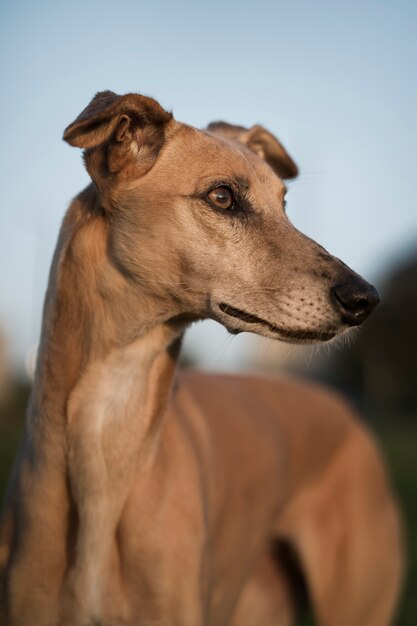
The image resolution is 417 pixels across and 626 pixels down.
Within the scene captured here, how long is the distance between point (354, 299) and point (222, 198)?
0.58 meters

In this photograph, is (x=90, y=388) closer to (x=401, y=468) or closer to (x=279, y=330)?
(x=279, y=330)

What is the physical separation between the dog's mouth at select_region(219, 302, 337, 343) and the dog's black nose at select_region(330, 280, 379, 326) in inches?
3.8

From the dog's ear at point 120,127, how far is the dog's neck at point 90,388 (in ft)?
0.81

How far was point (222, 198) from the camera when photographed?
9.73 ft

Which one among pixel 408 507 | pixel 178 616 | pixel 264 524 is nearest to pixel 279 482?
pixel 264 524

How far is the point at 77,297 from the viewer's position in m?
2.98

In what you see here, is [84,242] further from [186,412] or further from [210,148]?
[186,412]

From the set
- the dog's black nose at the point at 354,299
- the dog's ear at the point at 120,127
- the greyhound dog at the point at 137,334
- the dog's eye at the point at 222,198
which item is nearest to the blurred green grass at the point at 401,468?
the greyhound dog at the point at 137,334

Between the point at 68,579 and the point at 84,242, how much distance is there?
113cm

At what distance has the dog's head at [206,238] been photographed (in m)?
2.81

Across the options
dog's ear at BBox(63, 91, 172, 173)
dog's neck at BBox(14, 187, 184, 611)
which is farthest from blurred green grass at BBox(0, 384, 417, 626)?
dog's ear at BBox(63, 91, 172, 173)

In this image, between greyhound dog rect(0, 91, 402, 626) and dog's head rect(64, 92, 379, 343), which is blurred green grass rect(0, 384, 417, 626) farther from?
dog's head rect(64, 92, 379, 343)

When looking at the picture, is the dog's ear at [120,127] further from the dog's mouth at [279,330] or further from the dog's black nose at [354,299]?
the dog's black nose at [354,299]

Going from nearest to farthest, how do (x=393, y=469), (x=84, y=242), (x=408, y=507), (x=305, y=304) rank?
(x=305, y=304), (x=84, y=242), (x=408, y=507), (x=393, y=469)
